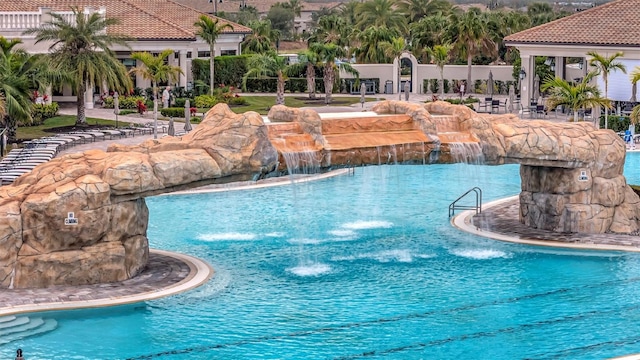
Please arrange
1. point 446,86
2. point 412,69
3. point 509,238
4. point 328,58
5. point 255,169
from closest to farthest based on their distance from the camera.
→ 1. point 255,169
2. point 509,238
3. point 328,58
4. point 412,69
5. point 446,86

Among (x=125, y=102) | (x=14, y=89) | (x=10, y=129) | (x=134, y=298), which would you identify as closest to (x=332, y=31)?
(x=125, y=102)

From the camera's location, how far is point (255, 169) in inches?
1179

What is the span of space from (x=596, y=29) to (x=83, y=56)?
24.9m

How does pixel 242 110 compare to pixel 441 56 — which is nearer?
pixel 242 110

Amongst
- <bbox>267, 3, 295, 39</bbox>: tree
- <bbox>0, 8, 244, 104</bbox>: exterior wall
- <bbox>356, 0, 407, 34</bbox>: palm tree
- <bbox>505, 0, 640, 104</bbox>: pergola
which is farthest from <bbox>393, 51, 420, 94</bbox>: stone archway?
→ <bbox>267, 3, 295, 39</bbox>: tree

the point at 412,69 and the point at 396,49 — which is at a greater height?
the point at 396,49

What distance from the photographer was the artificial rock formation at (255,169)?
2803 centimetres

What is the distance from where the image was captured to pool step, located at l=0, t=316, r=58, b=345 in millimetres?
25203

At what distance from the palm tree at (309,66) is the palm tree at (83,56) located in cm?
1489

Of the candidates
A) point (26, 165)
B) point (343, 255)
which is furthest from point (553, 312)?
point (26, 165)

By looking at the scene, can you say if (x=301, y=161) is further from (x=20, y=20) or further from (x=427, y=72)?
(x=427, y=72)

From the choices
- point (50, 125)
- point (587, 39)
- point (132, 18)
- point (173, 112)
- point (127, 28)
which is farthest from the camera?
point (132, 18)

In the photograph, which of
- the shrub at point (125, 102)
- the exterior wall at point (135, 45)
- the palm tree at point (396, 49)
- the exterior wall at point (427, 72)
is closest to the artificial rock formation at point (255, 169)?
the exterior wall at point (135, 45)

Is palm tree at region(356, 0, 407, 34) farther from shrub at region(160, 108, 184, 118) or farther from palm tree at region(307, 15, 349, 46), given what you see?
shrub at region(160, 108, 184, 118)
